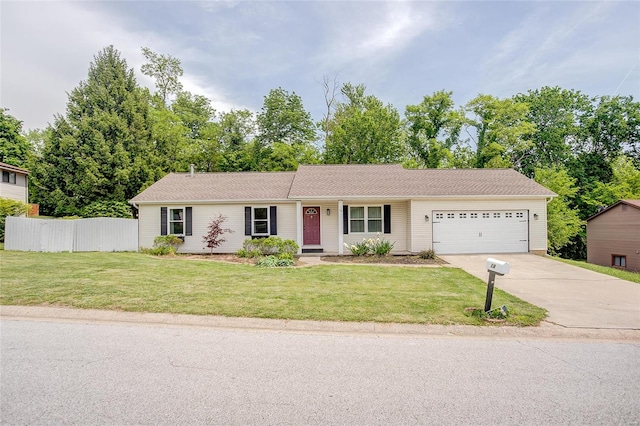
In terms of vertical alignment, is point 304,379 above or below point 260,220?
below

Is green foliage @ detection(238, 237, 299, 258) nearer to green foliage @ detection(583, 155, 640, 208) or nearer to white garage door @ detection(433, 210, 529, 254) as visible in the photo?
white garage door @ detection(433, 210, 529, 254)

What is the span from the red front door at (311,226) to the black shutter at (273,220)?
4.38 feet

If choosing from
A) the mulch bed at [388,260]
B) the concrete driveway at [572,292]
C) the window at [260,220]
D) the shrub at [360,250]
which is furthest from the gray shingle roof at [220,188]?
the concrete driveway at [572,292]

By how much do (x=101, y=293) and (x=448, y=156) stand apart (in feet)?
93.4

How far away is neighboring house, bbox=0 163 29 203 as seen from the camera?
2441 cm

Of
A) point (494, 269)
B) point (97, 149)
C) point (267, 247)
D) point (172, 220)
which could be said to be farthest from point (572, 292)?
point (97, 149)

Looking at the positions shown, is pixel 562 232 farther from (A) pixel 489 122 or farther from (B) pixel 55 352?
(B) pixel 55 352

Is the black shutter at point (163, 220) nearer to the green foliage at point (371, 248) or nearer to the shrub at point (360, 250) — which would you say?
the green foliage at point (371, 248)

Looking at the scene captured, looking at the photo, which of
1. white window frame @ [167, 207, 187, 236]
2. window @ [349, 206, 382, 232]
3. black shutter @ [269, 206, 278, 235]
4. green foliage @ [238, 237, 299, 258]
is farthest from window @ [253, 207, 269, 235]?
window @ [349, 206, 382, 232]

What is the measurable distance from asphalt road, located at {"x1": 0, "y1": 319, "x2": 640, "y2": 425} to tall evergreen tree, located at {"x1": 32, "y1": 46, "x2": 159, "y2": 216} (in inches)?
835

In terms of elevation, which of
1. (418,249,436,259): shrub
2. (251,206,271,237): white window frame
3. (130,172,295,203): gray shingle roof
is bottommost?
(418,249,436,259): shrub

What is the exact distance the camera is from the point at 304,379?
3535 millimetres

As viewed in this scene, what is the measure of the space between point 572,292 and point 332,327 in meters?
6.54

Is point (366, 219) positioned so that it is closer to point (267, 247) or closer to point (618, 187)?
point (267, 247)
